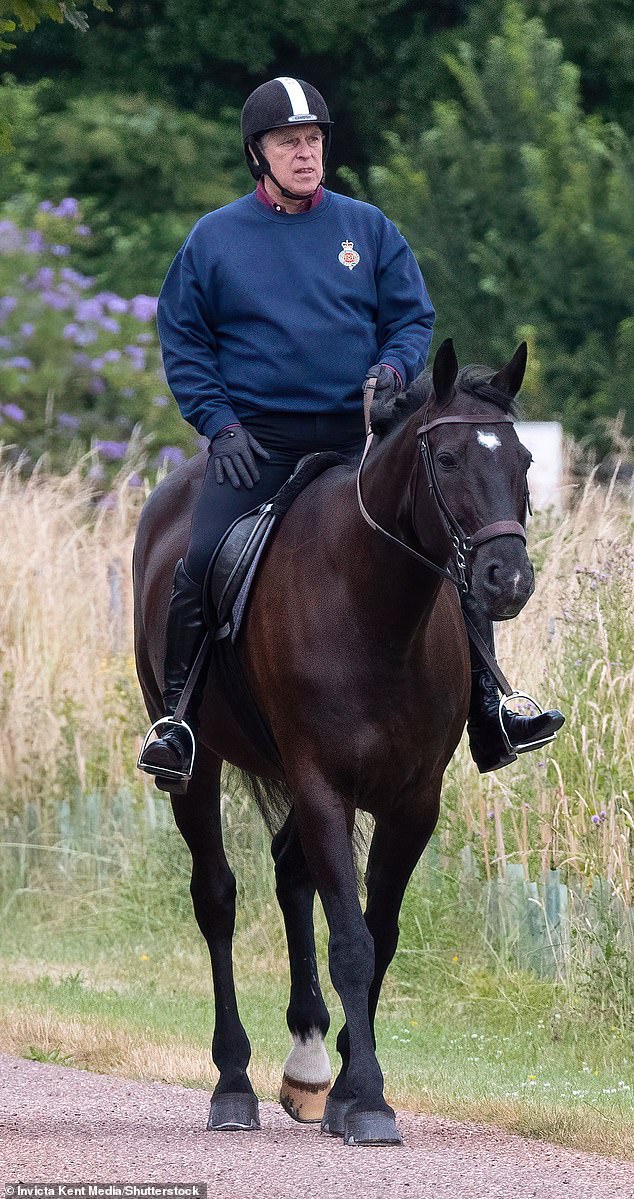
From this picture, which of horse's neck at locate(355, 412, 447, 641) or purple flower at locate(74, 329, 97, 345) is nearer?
horse's neck at locate(355, 412, 447, 641)

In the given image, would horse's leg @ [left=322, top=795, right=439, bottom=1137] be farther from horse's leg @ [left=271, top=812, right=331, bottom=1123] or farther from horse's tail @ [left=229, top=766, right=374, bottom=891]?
horse's tail @ [left=229, top=766, right=374, bottom=891]

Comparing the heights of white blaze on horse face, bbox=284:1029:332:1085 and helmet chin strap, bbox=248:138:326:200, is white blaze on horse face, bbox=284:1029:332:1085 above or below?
below

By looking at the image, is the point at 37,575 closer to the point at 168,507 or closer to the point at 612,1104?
the point at 168,507

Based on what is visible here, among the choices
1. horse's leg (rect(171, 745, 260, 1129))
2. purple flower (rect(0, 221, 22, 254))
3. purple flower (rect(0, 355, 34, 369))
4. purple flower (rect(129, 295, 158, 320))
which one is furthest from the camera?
purple flower (rect(0, 221, 22, 254))

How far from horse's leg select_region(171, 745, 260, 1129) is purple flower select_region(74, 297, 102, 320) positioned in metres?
13.7

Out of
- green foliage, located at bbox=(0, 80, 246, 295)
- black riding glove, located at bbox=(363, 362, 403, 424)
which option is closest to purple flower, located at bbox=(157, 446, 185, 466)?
green foliage, located at bbox=(0, 80, 246, 295)

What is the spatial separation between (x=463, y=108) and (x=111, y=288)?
5.24 meters

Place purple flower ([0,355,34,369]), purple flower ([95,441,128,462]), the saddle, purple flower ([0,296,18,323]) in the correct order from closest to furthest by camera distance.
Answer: the saddle < purple flower ([95,441,128,462]) < purple flower ([0,355,34,369]) < purple flower ([0,296,18,323])

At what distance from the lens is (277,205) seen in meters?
5.96

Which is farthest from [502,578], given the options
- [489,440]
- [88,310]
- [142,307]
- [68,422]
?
[142,307]

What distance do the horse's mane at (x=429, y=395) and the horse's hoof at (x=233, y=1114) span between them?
2.15 metres

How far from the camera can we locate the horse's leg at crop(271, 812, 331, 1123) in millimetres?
5887

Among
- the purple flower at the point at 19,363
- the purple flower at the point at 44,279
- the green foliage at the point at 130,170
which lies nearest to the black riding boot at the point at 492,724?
the purple flower at the point at 19,363

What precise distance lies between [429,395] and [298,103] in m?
1.27
